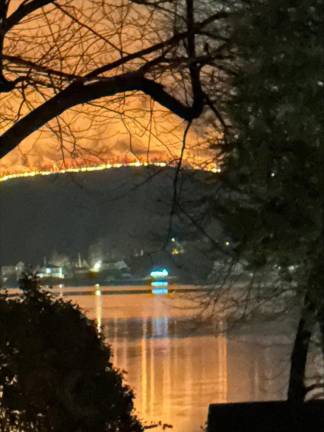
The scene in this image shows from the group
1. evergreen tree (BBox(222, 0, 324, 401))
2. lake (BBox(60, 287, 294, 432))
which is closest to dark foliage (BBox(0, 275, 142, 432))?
lake (BBox(60, 287, 294, 432))

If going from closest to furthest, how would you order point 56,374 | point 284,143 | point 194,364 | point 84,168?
point 284,143 → point 56,374 → point 84,168 → point 194,364

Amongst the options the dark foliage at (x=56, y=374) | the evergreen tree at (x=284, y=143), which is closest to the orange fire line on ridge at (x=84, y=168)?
the dark foliage at (x=56, y=374)

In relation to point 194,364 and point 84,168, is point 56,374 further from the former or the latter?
point 194,364

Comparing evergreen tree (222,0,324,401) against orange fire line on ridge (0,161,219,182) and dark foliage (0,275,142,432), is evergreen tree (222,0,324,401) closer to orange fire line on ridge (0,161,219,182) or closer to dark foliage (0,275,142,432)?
dark foliage (0,275,142,432)

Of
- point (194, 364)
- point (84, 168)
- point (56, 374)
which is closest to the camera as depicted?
point (56, 374)

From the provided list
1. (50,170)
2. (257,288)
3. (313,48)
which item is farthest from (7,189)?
(313,48)

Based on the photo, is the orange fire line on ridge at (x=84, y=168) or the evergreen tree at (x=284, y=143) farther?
the orange fire line on ridge at (x=84, y=168)

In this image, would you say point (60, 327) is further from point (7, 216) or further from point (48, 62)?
point (7, 216)

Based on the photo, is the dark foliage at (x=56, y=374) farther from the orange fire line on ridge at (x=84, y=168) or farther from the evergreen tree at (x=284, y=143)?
the evergreen tree at (x=284, y=143)

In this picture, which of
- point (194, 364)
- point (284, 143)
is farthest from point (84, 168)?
point (194, 364)
